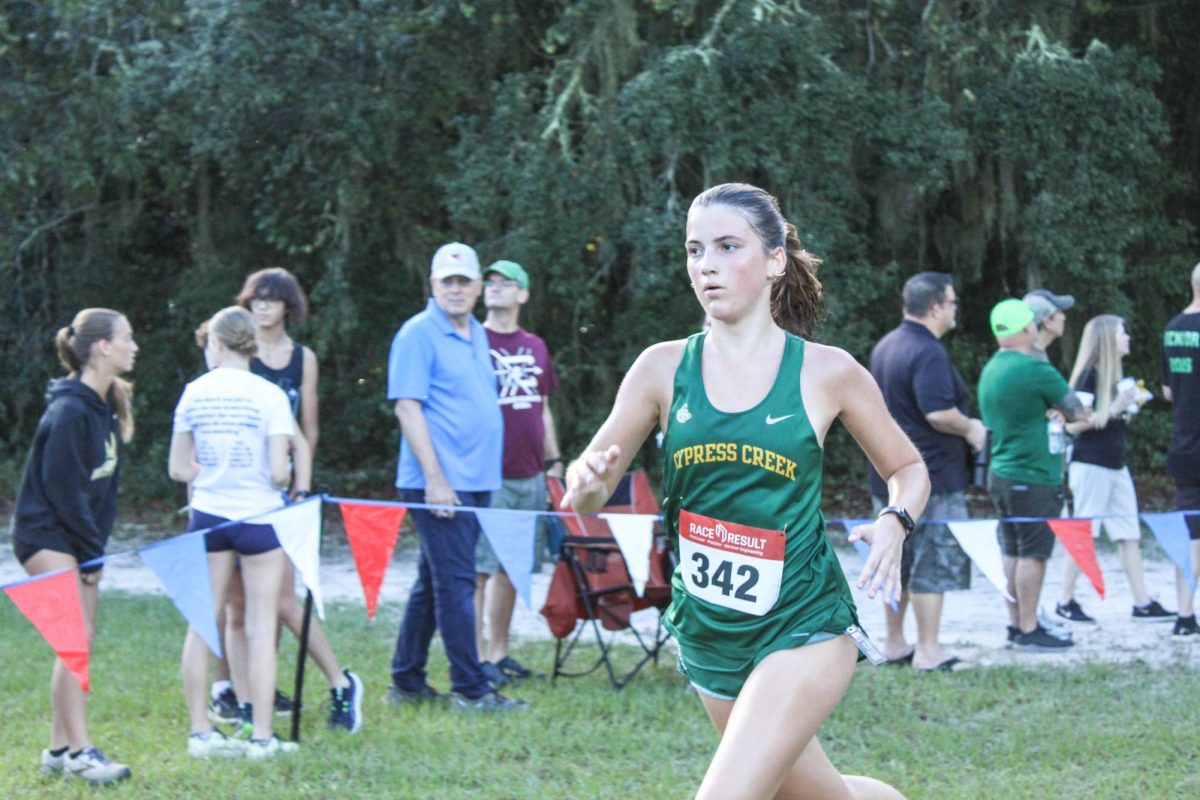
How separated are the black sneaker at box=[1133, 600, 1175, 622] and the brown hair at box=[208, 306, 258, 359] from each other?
5613 millimetres

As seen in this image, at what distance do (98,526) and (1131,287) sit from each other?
534 inches

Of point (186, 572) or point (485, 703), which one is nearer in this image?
point (186, 572)

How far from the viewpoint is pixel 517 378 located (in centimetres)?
737

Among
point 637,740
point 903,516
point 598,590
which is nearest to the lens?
point 903,516

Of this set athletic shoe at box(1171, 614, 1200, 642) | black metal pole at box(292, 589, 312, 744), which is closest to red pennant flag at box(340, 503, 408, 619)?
black metal pole at box(292, 589, 312, 744)

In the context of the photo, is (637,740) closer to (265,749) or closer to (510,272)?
(265,749)

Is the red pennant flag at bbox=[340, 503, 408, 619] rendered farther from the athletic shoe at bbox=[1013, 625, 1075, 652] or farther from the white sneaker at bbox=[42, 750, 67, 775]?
the athletic shoe at bbox=[1013, 625, 1075, 652]

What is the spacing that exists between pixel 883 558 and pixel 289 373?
153 inches

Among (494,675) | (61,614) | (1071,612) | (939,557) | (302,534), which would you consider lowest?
(1071,612)

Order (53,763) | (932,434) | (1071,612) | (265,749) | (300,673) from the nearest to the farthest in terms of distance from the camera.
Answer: (53,763) < (265,749) < (300,673) < (932,434) < (1071,612)

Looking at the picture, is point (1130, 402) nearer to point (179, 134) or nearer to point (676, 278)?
point (676, 278)

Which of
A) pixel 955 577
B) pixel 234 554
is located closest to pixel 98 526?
pixel 234 554

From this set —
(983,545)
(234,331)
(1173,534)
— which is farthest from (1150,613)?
(234,331)

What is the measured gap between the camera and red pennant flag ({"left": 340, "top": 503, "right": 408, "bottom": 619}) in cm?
628
